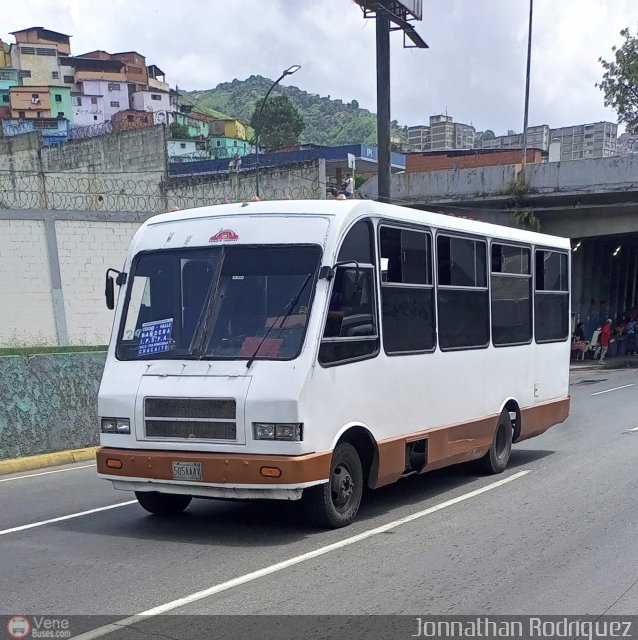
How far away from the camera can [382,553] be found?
686 cm

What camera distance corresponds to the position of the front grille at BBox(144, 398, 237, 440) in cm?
709

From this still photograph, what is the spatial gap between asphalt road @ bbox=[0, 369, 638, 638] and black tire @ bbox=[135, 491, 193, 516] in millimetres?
109

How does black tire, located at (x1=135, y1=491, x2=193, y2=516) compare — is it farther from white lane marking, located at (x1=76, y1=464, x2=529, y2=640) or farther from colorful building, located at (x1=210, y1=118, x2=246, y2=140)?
colorful building, located at (x1=210, y1=118, x2=246, y2=140)

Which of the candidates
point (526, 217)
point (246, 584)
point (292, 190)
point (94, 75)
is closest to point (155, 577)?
point (246, 584)

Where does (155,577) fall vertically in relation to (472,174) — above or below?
below

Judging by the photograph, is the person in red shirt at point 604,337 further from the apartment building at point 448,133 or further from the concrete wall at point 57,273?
the apartment building at point 448,133

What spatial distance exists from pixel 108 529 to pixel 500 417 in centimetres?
510

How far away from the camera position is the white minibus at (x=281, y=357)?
707cm

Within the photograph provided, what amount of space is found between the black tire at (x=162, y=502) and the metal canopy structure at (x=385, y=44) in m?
12.6

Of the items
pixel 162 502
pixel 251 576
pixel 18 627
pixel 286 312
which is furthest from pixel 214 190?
pixel 18 627

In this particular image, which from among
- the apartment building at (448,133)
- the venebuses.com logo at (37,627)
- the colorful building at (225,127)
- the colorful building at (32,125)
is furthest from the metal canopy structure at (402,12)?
the apartment building at (448,133)

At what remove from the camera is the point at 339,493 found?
7.59m

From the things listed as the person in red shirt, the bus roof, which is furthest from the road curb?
the person in red shirt

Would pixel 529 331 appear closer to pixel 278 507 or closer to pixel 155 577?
pixel 278 507
